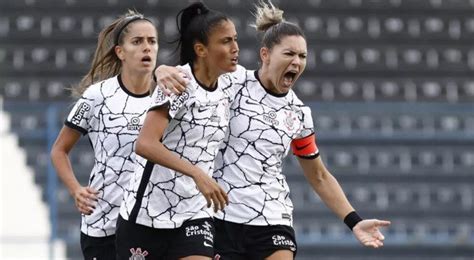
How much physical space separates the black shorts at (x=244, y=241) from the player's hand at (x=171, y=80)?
732 mm

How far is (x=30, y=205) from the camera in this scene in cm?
1056

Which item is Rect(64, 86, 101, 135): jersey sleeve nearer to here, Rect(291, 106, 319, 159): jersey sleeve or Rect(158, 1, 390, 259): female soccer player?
Rect(158, 1, 390, 259): female soccer player

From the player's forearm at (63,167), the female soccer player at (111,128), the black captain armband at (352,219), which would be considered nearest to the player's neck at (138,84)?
the female soccer player at (111,128)

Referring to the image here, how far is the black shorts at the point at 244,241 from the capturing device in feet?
17.5

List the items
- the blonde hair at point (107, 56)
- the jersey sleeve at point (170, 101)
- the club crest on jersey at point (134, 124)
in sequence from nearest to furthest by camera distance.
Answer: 1. the jersey sleeve at point (170, 101)
2. the club crest on jersey at point (134, 124)
3. the blonde hair at point (107, 56)

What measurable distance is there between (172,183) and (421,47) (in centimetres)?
984

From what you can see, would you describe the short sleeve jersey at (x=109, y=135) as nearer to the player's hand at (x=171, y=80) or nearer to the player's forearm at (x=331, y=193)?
the player's hand at (x=171, y=80)

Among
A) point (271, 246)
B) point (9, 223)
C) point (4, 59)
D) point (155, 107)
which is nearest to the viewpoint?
point (155, 107)

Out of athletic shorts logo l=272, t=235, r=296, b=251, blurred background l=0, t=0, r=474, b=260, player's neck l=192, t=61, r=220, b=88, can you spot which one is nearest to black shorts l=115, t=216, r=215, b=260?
athletic shorts logo l=272, t=235, r=296, b=251

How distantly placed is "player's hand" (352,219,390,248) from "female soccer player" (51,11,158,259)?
38.5 inches

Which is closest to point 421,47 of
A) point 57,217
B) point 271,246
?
point 57,217

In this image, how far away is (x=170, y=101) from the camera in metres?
4.79

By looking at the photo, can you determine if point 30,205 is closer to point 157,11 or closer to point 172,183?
point 157,11

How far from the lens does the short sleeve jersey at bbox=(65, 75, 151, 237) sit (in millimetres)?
5508
